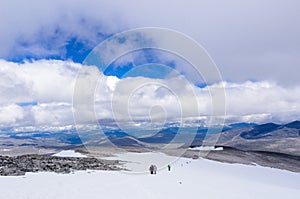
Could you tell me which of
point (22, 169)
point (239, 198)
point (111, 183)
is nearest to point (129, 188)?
point (111, 183)

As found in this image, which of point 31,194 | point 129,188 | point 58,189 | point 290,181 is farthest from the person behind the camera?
point 290,181

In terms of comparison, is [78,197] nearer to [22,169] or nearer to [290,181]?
[22,169]

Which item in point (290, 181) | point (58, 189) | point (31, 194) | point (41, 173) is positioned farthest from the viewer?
point (290, 181)

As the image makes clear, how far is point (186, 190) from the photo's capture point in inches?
984

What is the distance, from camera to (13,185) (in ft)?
67.5

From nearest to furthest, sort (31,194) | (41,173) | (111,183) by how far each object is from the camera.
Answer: (31,194) < (111,183) < (41,173)

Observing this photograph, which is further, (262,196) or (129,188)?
(262,196)

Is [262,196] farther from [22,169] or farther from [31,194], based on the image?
[22,169]

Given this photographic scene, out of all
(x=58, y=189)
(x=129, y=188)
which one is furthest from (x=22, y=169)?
(x=129, y=188)

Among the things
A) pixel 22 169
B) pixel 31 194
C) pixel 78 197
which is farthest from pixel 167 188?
pixel 22 169

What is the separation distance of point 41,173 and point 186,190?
13.2 meters

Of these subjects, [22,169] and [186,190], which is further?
[22,169]

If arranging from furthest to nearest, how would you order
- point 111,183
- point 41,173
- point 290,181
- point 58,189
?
point 290,181, point 41,173, point 111,183, point 58,189

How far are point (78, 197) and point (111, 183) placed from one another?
596 centimetres
